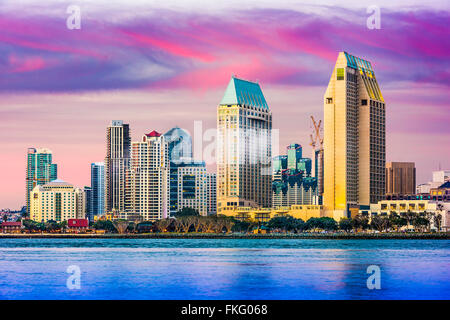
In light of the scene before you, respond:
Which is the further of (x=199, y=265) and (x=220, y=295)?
(x=199, y=265)

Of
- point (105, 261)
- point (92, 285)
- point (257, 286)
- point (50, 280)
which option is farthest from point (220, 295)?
point (105, 261)

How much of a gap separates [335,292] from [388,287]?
7082 millimetres

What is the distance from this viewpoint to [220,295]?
6819 centimetres

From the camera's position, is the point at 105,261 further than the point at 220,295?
Yes

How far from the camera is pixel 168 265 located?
339ft
